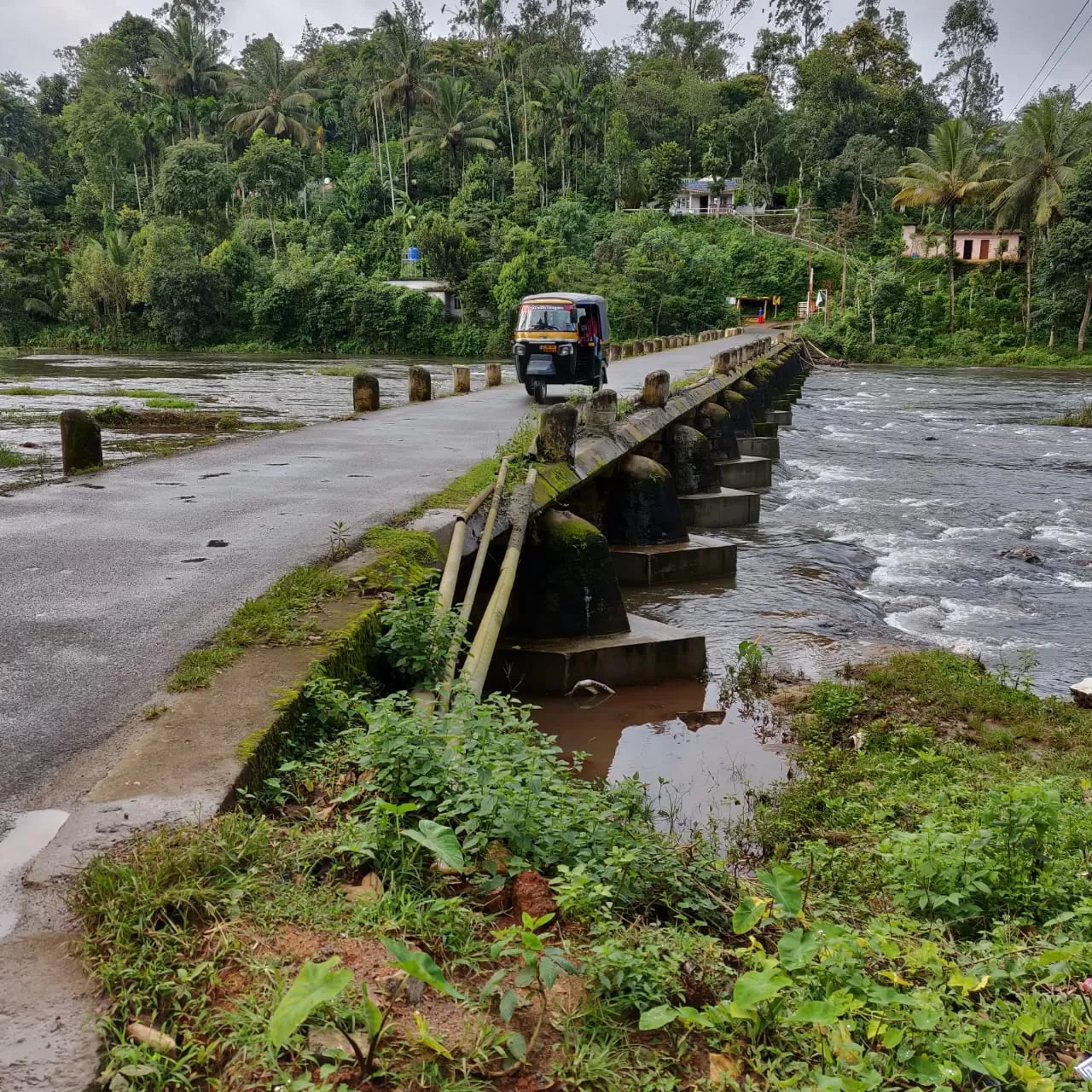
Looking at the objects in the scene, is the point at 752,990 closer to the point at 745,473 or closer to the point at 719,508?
the point at 719,508

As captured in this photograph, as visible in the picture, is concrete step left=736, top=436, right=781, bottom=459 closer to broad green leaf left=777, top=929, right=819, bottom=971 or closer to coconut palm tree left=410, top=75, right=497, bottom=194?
broad green leaf left=777, top=929, right=819, bottom=971

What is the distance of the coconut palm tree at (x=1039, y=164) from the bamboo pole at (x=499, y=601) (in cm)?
4543

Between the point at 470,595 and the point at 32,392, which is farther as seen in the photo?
the point at 32,392

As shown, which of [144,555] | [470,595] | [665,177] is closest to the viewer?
[470,595]

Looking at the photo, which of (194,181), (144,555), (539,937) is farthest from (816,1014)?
(194,181)

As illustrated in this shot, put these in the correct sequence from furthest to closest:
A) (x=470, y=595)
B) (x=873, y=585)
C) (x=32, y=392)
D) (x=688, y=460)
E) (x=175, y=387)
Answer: (x=175, y=387)
(x=32, y=392)
(x=688, y=460)
(x=873, y=585)
(x=470, y=595)

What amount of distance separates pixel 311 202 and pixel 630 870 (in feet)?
219

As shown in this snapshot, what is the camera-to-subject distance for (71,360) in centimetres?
4103

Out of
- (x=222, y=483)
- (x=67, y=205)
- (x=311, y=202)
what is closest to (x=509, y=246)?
(x=311, y=202)

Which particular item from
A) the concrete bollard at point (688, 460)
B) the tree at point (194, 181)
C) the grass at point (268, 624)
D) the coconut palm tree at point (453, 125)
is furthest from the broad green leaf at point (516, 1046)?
the tree at point (194, 181)

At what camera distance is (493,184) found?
62.3 metres

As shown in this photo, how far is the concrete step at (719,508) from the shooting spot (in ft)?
44.4

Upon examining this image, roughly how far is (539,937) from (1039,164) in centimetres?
5190

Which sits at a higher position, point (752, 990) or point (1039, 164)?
point (1039, 164)
